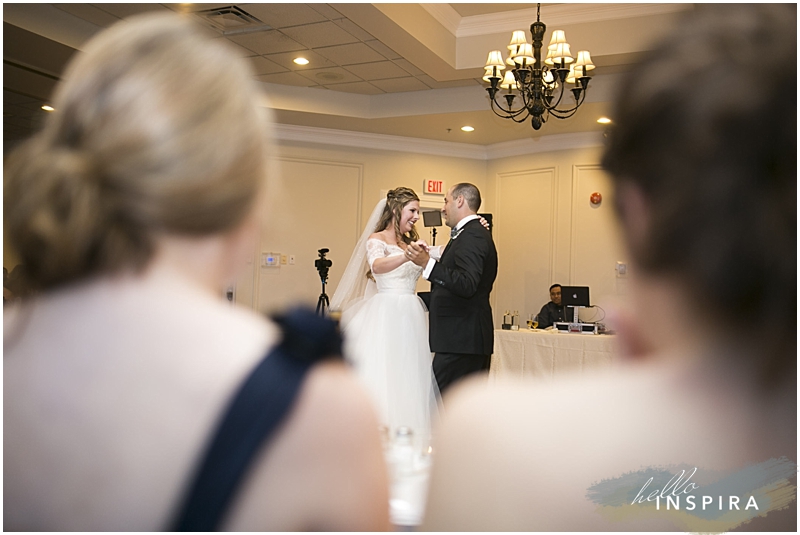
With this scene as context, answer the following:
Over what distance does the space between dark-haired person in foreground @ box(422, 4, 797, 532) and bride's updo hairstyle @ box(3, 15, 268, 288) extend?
0.28 meters

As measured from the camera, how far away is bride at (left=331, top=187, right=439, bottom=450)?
12.8 feet

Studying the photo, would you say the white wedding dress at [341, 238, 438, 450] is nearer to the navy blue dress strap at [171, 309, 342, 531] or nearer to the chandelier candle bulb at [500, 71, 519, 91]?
the chandelier candle bulb at [500, 71, 519, 91]

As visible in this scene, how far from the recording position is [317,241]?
24.4 feet

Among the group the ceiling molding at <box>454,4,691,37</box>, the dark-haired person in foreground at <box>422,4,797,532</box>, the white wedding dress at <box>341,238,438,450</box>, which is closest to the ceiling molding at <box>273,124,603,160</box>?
the ceiling molding at <box>454,4,691,37</box>

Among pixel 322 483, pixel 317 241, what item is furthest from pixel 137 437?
pixel 317 241

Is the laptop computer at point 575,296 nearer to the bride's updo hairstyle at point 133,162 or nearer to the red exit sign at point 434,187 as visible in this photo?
the red exit sign at point 434,187

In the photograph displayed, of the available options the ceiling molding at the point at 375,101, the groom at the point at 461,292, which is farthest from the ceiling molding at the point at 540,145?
the groom at the point at 461,292

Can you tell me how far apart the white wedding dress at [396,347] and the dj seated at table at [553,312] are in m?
2.44

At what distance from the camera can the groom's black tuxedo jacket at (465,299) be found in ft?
12.5

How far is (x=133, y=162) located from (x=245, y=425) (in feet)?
0.77

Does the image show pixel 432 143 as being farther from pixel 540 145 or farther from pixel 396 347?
pixel 396 347

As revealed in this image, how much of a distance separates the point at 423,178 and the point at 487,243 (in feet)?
13.2

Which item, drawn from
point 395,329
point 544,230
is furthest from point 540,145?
point 395,329

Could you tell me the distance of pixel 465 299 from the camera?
3.91 metres
